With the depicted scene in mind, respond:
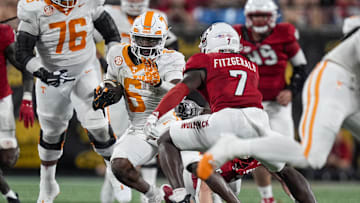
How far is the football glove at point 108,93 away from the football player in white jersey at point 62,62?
591 millimetres

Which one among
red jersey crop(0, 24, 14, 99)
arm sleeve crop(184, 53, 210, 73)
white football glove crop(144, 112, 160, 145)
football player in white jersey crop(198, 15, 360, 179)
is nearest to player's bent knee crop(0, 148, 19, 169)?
red jersey crop(0, 24, 14, 99)

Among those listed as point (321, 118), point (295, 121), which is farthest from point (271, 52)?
point (295, 121)

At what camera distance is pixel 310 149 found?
3576 mm

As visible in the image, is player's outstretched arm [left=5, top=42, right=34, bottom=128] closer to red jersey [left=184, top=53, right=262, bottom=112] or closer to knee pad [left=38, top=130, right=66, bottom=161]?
knee pad [left=38, top=130, right=66, bottom=161]

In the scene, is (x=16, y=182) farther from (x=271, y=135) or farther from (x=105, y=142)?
(x=271, y=135)

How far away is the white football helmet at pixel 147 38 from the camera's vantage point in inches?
182

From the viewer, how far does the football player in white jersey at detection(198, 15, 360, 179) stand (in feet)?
11.7

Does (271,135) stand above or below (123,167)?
above

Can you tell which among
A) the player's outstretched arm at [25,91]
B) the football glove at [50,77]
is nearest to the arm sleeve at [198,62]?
the football glove at [50,77]

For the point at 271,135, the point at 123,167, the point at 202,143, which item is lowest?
the point at 123,167

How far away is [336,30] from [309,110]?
6.39 m

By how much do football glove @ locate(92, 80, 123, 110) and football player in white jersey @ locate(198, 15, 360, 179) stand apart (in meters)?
1.21

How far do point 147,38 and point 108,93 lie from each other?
0.51 m

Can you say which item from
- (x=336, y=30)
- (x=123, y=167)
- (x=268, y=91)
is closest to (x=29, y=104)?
(x=123, y=167)
